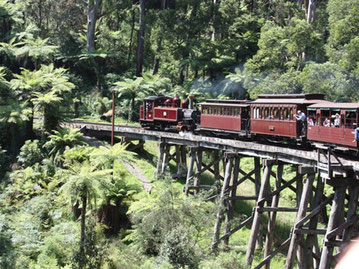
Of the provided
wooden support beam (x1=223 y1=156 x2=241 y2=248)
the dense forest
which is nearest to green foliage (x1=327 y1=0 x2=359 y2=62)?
the dense forest

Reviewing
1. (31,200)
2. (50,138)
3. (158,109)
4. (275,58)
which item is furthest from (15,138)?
(275,58)

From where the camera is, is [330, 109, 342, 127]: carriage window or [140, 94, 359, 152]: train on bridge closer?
[140, 94, 359, 152]: train on bridge

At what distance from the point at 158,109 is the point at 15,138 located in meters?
10.1

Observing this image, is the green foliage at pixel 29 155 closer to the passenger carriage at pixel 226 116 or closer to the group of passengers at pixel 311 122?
the passenger carriage at pixel 226 116

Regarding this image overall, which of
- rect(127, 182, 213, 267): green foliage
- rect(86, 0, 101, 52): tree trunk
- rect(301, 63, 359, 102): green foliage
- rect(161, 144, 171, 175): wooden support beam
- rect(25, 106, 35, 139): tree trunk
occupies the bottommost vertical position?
A: rect(127, 182, 213, 267): green foliage

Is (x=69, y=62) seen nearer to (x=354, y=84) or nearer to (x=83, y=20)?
(x=83, y=20)

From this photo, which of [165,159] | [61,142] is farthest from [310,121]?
[61,142]

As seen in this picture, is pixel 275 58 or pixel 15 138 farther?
pixel 275 58

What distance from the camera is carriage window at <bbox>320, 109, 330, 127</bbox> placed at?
16.9 metres

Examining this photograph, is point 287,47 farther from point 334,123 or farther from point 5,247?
point 5,247

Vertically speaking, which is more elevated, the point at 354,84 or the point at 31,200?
the point at 354,84

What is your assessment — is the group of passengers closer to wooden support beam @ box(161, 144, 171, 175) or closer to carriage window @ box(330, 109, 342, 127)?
carriage window @ box(330, 109, 342, 127)

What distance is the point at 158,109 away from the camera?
29766mm

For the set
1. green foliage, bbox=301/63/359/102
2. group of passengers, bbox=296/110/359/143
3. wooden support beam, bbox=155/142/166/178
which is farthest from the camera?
green foliage, bbox=301/63/359/102
